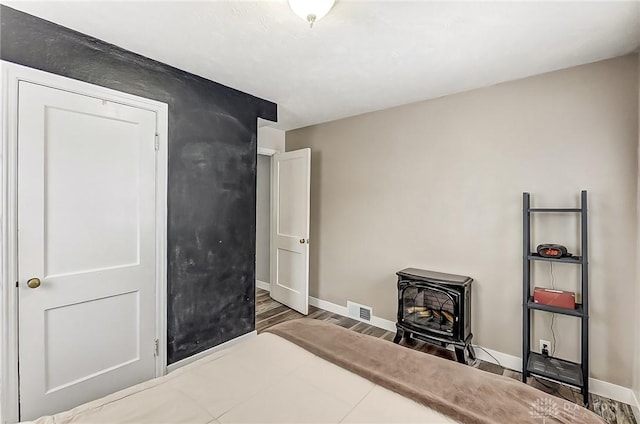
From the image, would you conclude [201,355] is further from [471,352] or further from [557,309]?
[557,309]

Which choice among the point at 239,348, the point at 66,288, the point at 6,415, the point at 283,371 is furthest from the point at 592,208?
the point at 6,415

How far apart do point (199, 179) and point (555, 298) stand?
294 centimetres

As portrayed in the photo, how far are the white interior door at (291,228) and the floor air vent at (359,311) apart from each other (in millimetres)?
539

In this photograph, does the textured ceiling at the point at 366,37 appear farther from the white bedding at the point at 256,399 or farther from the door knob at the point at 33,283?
the white bedding at the point at 256,399

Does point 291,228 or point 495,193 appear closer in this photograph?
point 495,193

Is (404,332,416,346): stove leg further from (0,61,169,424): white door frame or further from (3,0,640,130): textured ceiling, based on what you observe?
(0,61,169,424): white door frame

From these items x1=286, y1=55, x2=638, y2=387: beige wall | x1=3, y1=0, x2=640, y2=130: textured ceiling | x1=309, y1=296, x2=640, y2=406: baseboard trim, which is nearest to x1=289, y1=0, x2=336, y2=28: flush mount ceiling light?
x1=3, y1=0, x2=640, y2=130: textured ceiling

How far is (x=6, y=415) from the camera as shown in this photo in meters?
1.72

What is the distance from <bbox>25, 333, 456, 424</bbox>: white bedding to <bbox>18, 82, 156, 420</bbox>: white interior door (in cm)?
104

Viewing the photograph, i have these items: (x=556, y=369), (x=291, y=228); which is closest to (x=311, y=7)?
(x=291, y=228)

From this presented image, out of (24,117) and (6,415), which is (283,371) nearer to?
(6,415)

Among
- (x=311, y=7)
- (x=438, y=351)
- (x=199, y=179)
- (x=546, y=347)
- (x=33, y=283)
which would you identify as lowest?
(x=438, y=351)

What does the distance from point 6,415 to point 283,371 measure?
1.66 meters

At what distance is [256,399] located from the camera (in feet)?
4.02
